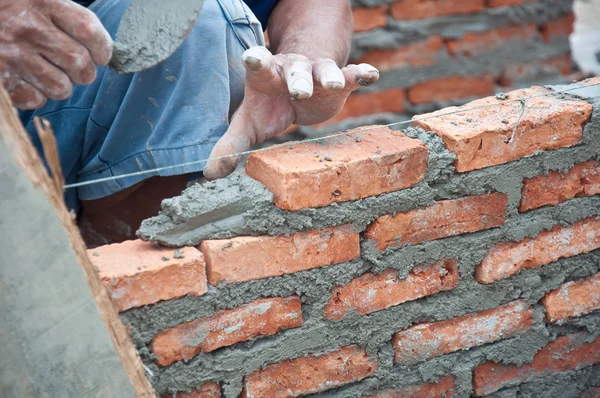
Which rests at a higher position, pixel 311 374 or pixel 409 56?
pixel 311 374

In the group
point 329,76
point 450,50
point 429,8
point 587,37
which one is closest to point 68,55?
point 329,76

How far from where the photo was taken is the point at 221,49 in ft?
5.64

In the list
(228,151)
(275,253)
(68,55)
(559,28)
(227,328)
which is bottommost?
(559,28)

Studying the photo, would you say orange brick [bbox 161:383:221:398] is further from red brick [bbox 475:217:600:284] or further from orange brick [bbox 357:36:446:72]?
orange brick [bbox 357:36:446:72]

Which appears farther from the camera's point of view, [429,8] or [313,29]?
[429,8]

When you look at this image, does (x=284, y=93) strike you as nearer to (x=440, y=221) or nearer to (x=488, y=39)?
(x=440, y=221)

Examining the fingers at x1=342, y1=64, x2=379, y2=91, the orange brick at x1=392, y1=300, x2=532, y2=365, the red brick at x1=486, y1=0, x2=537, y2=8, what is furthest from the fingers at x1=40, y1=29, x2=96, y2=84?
the red brick at x1=486, y1=0, x2=537, y2=8

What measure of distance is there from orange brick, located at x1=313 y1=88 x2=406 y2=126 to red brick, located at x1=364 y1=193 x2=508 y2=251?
2.26 m

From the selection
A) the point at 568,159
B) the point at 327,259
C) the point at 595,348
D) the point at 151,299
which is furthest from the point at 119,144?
the point at 595,348

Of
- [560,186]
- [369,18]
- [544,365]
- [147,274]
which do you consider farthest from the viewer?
[369,18]

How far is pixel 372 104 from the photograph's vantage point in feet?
12.9

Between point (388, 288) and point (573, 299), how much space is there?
0.55 meters

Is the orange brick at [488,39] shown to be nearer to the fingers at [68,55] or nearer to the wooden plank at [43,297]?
the fingers at [68,55]

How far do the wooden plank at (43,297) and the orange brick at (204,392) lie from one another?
337 mm
